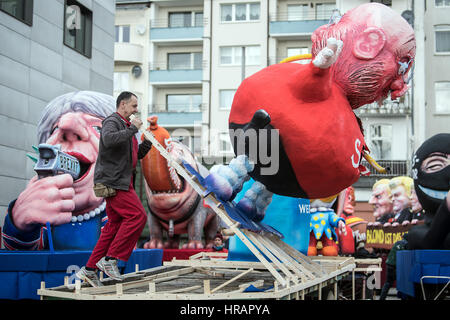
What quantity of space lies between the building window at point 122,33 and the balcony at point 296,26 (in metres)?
6.81

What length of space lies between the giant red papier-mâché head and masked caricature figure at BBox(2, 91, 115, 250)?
223 centimetres

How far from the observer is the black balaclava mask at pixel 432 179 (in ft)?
21.7

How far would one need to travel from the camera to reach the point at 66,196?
6035mm

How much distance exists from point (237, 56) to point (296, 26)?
275cm

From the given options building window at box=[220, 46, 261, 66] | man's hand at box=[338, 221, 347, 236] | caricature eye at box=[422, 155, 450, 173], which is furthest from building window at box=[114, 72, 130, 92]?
caricature eye at box=[422, 155, 450, 173]

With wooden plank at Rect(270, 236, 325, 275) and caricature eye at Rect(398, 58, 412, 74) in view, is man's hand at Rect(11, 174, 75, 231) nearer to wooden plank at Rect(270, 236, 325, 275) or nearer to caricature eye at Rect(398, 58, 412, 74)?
wooden plank at Rect(270, 236, 325, 275)

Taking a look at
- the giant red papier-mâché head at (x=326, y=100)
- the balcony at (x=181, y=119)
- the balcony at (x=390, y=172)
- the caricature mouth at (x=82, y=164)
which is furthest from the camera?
the balcony at (x=181, y=119)

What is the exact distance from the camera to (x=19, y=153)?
852 centimetres

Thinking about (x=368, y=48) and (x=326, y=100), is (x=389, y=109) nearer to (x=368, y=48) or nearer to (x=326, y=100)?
(x=368, y=48)

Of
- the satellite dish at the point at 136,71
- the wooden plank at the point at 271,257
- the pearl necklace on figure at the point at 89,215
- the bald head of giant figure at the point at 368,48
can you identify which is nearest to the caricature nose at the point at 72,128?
the pearl necklace on figure at the point at 89,215

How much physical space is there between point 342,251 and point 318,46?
16.8 feet

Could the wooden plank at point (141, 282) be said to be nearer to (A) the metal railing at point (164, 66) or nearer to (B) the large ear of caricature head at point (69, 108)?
(B) the large ear of caricature head at point (69, 108)

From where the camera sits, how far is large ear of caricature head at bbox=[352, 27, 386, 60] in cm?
461

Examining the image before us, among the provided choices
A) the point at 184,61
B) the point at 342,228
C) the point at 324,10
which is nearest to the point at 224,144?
the point at 184,61
